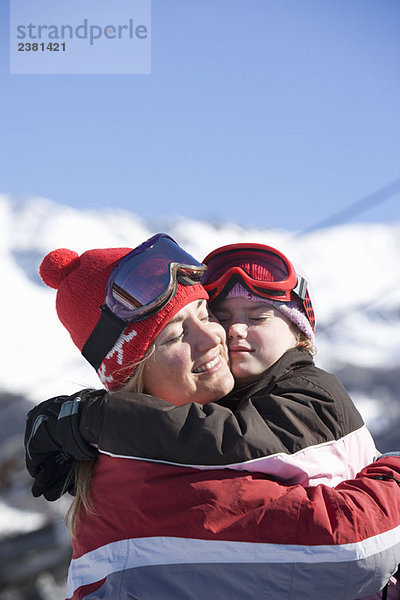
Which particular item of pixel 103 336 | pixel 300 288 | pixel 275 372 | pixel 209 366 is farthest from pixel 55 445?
pixel 300 288

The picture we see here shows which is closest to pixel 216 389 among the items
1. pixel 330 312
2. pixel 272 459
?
pixel 272 459

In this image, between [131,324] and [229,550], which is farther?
[131,324]

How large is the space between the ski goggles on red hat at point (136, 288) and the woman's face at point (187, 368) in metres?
0.09

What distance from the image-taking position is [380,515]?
139 centimetres

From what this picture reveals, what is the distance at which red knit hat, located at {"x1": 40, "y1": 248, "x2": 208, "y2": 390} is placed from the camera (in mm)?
1717

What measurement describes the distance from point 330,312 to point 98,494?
19.5 ft

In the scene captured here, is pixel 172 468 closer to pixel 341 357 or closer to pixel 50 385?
pixel 50 385

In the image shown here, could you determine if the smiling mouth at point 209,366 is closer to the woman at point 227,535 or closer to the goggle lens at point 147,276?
the goggle lens at point 147,276

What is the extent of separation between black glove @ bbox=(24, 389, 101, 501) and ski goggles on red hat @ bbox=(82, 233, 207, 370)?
148 mm

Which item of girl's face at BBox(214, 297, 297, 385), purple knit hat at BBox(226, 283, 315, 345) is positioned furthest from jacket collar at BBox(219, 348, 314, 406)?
purple knit hat at BBox(226, 283, 315, 345)

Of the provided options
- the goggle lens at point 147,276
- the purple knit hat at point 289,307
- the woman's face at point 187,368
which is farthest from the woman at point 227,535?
the purple knit hat at point 289,307

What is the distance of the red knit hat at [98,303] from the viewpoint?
5.63 feet

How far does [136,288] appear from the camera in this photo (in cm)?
173

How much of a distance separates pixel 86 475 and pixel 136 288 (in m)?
0.51
